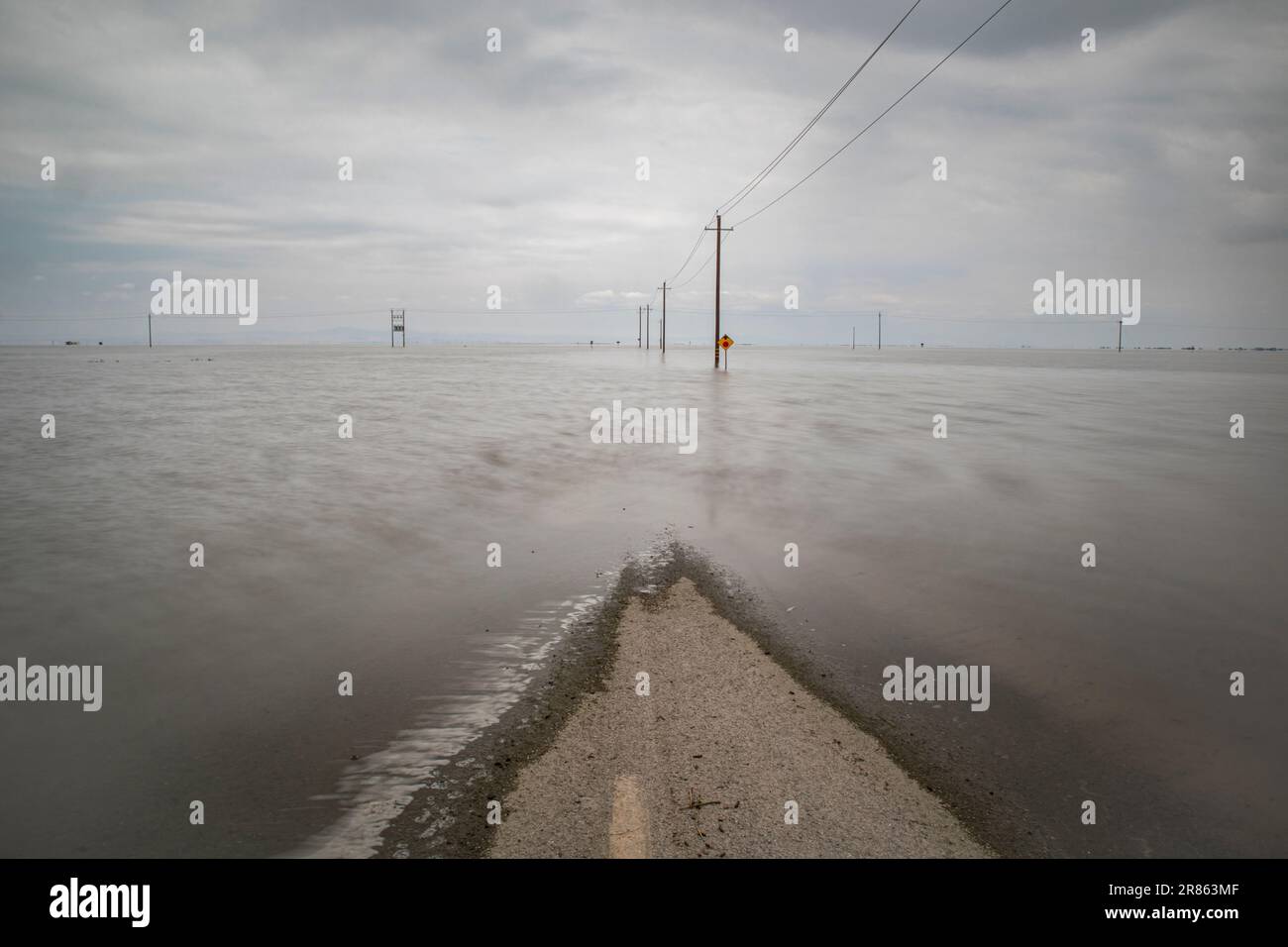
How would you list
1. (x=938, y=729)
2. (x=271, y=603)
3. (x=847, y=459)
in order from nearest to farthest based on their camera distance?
(x=938, y=729) < (x=271, y=603) < (x=847, y=459)

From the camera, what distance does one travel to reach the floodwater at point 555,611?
405 centimetres

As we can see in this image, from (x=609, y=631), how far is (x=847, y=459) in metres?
11.3

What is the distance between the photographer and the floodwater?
405cm

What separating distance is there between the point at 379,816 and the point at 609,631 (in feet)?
9.16

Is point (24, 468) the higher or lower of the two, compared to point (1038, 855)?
higher

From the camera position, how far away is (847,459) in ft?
53.0

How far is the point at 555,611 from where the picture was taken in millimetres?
6871

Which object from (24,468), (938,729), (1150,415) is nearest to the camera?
(938,729)

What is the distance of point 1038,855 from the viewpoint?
357 centimetres
